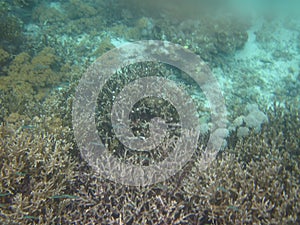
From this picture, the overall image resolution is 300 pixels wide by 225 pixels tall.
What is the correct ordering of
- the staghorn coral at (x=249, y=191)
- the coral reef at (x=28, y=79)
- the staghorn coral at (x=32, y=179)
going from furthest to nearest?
1. the coral reef at (x=28, y=79)
2. the staghorn coral at (x=249, y=191)
3. the staghorn coral at (x=32, y=179)

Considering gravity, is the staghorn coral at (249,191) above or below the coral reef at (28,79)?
above

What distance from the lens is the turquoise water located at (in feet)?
10.7

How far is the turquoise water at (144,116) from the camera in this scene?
128 inches

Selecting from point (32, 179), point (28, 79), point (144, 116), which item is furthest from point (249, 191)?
point (28, 79)

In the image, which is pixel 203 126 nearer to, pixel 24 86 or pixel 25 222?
pixel 25 222

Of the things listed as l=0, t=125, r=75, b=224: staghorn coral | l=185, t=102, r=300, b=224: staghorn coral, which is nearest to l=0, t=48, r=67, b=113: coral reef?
l=0, t=125, r=75, b=224: staghorn coral

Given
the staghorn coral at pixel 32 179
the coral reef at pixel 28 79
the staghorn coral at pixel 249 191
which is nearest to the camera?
the staghorn coral at pixel 32 179

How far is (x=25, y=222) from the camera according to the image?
9.48 ft

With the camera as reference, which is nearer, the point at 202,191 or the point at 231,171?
the point at 202,191

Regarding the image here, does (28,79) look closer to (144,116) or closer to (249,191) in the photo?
(144,116)

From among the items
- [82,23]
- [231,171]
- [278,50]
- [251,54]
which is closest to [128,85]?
[231,171]

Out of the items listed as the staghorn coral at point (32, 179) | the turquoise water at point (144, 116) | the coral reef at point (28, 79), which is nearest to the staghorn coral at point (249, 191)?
the turquoise water at point (144, 116)

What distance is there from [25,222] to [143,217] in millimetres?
1462

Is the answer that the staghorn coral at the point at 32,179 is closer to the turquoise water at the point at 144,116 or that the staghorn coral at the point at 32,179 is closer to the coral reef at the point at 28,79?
the turquoise water at the point at 144,116
